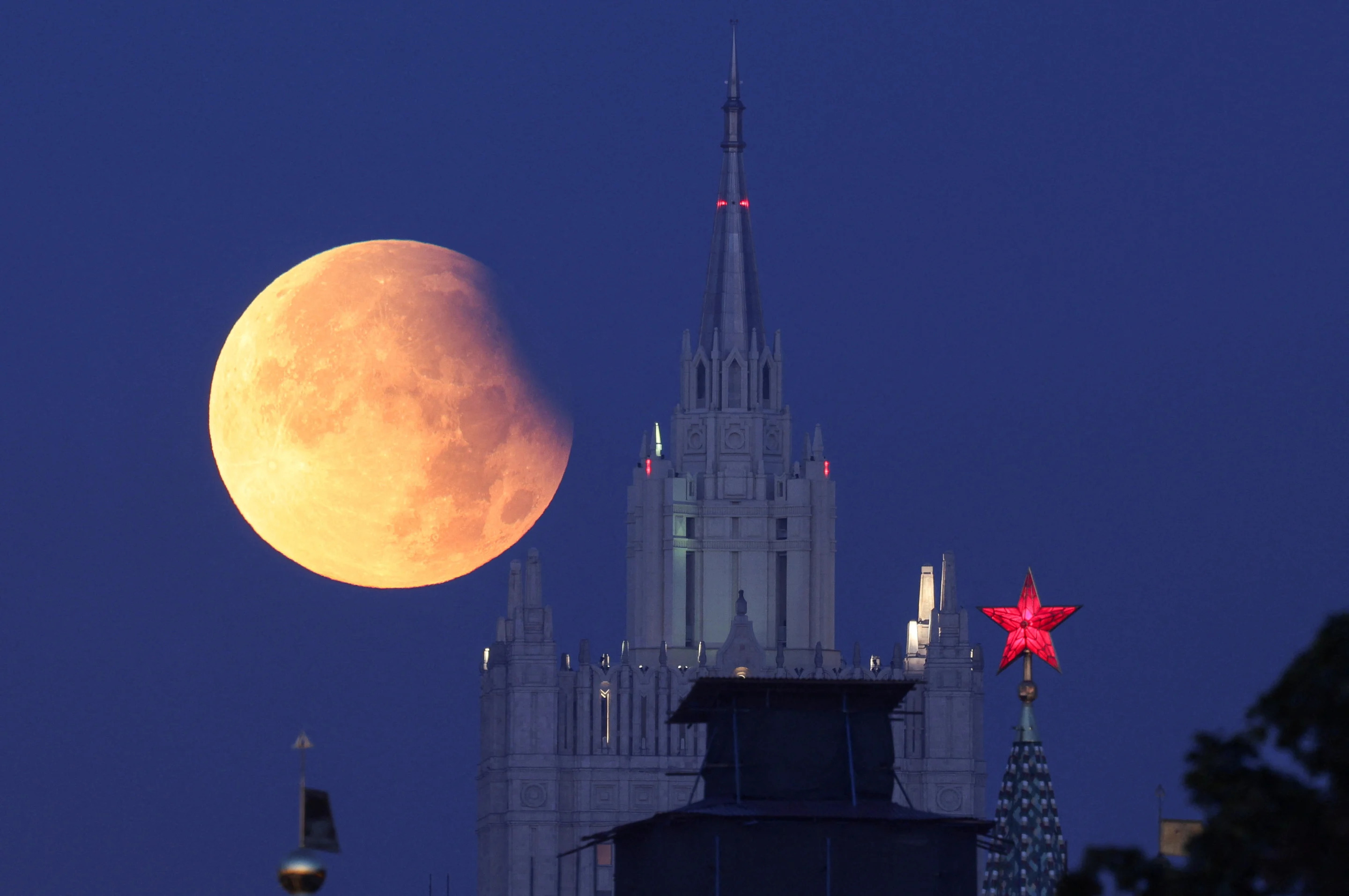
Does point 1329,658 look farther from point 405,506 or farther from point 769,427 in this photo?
point 769,427

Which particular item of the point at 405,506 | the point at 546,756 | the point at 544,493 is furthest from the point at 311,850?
the point at 546,756

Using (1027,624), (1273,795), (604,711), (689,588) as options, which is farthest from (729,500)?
(1273,795)

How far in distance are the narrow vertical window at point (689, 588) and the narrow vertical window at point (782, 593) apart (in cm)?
418

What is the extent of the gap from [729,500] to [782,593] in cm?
538

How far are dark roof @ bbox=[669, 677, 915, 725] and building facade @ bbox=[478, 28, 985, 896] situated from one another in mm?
43293

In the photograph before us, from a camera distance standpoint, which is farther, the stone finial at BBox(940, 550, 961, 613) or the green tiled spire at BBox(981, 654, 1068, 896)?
the stone finial at BBox(940, 550, 961, 613)

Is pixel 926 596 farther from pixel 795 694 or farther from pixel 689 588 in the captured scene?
pixel 795 694

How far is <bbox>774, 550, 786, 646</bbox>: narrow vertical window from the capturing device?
13762 centimetres

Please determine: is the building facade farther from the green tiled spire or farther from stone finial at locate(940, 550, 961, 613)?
the green tiled spire

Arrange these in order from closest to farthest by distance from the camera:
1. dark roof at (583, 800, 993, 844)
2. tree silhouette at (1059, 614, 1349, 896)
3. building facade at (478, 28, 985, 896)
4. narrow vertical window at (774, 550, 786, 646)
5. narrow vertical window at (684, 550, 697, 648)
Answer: tree silhouette at (1059, 614, 1349, 896) < dark roof at (583, 800, 993, 844) < building facade at (478, 28, 985, 896) < narrow vertical window at (774, 550, 786, 646) < narrow vertical window at (684, 550, 697, 648)

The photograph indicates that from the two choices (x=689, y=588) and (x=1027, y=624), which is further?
(x=689, y=588)

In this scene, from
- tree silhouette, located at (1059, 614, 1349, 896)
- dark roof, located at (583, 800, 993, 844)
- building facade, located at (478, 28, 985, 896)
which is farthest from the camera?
building facade, located at (478, 28, 985, 896)

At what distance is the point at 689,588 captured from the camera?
139 meters

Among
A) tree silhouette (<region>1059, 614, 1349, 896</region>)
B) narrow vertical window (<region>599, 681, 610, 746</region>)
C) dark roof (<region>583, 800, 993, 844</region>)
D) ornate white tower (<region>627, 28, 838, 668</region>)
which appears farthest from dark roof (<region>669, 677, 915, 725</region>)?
ornate white tower (<region>627, 28, 838, 668</region>)
